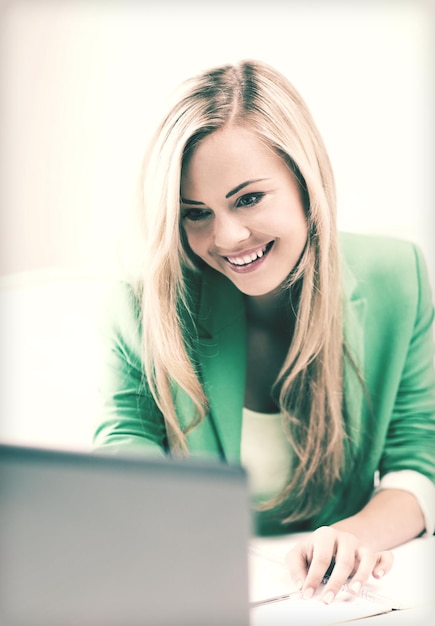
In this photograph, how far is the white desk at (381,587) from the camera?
120cm

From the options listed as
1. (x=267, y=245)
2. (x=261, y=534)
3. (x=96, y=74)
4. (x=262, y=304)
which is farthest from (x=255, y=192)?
(x=261, y=534)

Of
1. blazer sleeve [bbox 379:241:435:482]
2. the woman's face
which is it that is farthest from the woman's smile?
blazer sleeve [bbox 379:241:435:482]

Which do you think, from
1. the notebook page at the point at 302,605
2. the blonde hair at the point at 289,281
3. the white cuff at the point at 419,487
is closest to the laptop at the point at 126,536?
the notebook page at the point at 302,605

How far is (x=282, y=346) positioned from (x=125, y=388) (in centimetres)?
27

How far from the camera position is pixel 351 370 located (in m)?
1.34

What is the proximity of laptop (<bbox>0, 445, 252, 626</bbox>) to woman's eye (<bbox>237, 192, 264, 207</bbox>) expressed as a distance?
608 mm

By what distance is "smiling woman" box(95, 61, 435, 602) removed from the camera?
4.16 feet

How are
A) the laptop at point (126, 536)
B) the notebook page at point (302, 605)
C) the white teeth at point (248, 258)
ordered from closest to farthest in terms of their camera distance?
the laptop at point (126, 536), the notebook page at point (302, 605), the white teeth at point (248, 258)

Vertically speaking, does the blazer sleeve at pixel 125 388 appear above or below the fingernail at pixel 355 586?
above

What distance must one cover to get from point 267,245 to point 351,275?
0.49 feet

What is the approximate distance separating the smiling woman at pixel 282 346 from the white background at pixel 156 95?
42 mm

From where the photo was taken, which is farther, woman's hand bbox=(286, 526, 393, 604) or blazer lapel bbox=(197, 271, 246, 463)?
blazer lapel bbox=(197, 271, 246, 463)

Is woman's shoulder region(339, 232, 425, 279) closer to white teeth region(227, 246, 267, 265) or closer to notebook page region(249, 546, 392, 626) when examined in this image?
white teeth region(227, 246, 267, 265)

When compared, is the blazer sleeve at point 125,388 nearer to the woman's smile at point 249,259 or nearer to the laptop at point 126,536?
the woman's smile at point 249,259
